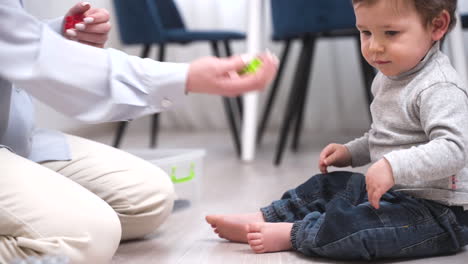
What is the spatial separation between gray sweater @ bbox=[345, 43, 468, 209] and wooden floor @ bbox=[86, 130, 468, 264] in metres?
0.09

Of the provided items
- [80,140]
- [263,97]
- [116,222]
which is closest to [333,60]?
[263,97]

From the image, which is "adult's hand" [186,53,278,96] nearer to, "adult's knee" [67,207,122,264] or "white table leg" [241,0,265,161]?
"adult's knee" [67,207,122,264]

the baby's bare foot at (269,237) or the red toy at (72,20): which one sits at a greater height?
the red toy at (72,20)

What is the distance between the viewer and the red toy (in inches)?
39.0

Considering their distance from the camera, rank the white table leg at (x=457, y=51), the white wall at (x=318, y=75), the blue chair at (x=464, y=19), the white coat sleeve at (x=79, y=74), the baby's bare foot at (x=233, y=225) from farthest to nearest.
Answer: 1. the white wall at (x=318, y=75)
2. the blue chair at (x=464, y=19)
3. the white table leg at (x=457, y=51)
4. the baby's bare foot at (x=233, y=225)
5. the white coat sleeve at (x=79, y=74)

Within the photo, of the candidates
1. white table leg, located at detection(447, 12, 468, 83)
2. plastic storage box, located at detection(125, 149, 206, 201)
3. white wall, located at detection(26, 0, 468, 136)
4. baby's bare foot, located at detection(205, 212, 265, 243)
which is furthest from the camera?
white wall, located at detection(26, 0, 468, 136)

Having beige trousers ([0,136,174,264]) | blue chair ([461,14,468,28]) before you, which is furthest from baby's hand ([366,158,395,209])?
blue chair ([461,14,468,28])

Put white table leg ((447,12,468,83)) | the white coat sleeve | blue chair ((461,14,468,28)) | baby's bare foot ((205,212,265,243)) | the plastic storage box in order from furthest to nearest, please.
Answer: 1. blue chair ((461,14,468,28))
2. white table leg ((447,12,468,83))
3. the plastic storage box
4. baby's bare foot ((205,212,265,243))
5. the white coat sleeve

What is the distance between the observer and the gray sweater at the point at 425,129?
0.86 metres

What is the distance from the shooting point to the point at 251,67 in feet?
2.50

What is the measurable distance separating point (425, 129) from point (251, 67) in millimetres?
307

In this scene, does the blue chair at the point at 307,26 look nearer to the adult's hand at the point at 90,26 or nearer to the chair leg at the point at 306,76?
the chair leg at the point at 306,76

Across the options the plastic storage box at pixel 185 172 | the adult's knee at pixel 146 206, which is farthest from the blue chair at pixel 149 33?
the adult's knee at pixel 146 206

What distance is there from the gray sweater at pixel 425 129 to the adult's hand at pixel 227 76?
0.80 feet
